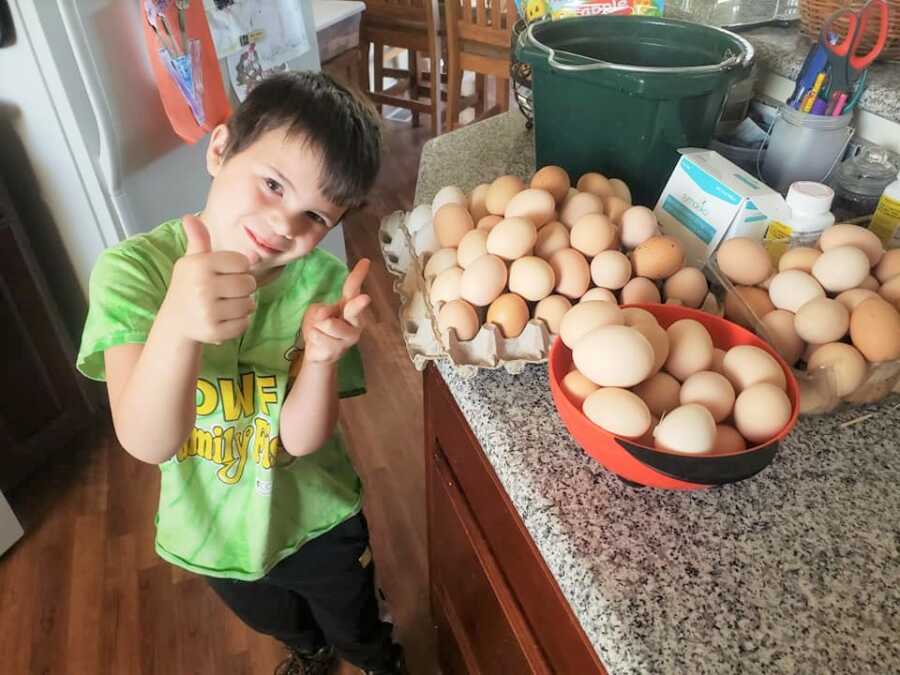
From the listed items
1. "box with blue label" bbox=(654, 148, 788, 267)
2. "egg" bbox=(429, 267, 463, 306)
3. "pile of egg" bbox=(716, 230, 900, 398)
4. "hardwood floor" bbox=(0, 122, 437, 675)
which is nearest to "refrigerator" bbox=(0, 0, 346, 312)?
"hardwood floor" bbox=(0, 122, 437, 675)

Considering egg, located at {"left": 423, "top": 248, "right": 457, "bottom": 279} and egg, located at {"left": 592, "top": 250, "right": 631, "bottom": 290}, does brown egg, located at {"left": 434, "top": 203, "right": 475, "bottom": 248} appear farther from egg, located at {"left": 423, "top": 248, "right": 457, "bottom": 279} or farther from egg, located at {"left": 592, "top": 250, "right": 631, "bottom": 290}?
egg, located at {"left": 592, "top": 250, "right": 631, "bottom": 290}

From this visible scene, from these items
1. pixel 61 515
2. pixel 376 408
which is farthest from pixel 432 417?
pixel 61 515

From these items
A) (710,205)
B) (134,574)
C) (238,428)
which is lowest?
(134,574)

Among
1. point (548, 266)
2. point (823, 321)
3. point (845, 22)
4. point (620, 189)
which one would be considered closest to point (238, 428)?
point (548, 266)

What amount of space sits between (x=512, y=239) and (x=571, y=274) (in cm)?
6

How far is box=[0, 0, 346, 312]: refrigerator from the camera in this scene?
110cm

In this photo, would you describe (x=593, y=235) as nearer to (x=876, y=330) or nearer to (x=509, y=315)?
(x=509, y=315)

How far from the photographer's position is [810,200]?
66 centimetres

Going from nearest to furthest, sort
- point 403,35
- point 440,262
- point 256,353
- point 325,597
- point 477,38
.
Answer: point 440,262 < point 256,353 < point 325,597 < point 477,38 < point 403,35

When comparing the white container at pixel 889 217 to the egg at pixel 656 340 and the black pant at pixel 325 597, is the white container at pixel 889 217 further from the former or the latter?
the black pant at pixel 325 597

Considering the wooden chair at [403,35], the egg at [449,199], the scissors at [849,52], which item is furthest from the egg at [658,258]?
the wooden chair at [403,35]

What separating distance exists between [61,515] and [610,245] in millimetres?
1438

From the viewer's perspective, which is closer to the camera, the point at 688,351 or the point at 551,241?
the point at 688,351

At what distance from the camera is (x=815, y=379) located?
1.82ft
